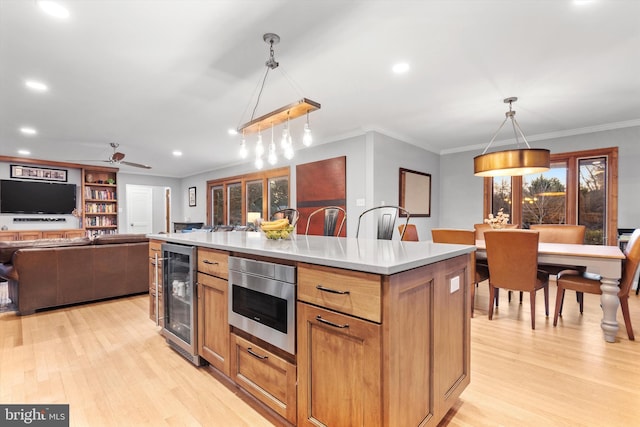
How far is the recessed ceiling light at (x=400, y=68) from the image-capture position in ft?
8.68

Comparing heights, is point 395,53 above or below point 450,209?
above

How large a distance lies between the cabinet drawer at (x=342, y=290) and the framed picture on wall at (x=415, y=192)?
4.01 m

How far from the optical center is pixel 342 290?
121cm

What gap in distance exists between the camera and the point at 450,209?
6035 millimetres

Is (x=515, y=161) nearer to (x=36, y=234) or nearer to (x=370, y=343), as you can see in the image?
(x=370, y=343)

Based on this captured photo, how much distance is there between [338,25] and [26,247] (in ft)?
12.7

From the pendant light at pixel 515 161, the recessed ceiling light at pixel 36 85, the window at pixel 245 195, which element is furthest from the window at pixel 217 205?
the pendant light at pixel 515 161

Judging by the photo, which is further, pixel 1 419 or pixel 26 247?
pixel 26 247

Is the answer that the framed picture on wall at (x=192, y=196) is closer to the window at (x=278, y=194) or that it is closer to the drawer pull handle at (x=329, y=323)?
the window at (x=278, y=194)

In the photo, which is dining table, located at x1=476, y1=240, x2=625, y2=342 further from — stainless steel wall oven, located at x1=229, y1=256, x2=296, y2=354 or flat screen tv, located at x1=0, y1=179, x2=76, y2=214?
flat screen tv, located at x1=0, y1=179, x2=76, y2=214

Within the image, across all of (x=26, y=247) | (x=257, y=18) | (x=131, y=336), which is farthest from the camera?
(x=26, y=247)

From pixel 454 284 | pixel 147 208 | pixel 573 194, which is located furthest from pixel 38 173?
pixel 573 194

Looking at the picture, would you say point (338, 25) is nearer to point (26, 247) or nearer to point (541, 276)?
point (541, 276)

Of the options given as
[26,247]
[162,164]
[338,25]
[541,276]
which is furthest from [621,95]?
[162,164]
